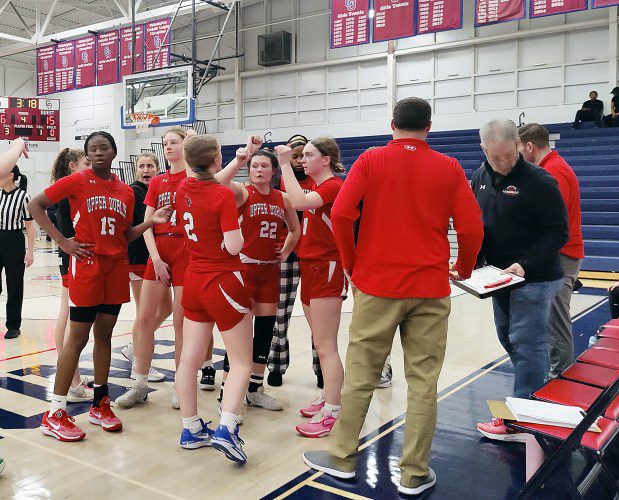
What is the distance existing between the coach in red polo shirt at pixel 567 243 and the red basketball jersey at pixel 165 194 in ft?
7.16

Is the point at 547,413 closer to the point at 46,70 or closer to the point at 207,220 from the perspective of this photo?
the point at 207,220

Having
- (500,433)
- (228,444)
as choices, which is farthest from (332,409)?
(500,433)

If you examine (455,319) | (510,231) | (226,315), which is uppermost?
(510,231)

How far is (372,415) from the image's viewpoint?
3.70 metres

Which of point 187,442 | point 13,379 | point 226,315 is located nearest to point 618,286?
point 226,315

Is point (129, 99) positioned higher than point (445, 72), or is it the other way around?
point (445, 72)

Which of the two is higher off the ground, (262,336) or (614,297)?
(614,297)

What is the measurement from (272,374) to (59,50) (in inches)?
562

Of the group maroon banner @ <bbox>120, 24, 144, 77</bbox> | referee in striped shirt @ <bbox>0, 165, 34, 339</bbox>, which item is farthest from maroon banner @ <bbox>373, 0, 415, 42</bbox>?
referee in striped shirt @ <bbox>0, 165, 34, 339</bbox>

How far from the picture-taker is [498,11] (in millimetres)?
11562

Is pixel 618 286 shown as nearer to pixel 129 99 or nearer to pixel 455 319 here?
pixel 455 319

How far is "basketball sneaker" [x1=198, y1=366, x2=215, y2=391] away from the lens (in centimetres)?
414

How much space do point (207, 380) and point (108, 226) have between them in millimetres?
1394

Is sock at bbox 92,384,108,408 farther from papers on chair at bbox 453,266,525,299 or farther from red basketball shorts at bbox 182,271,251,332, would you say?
papers on chair at bbox 453,266,525,299
